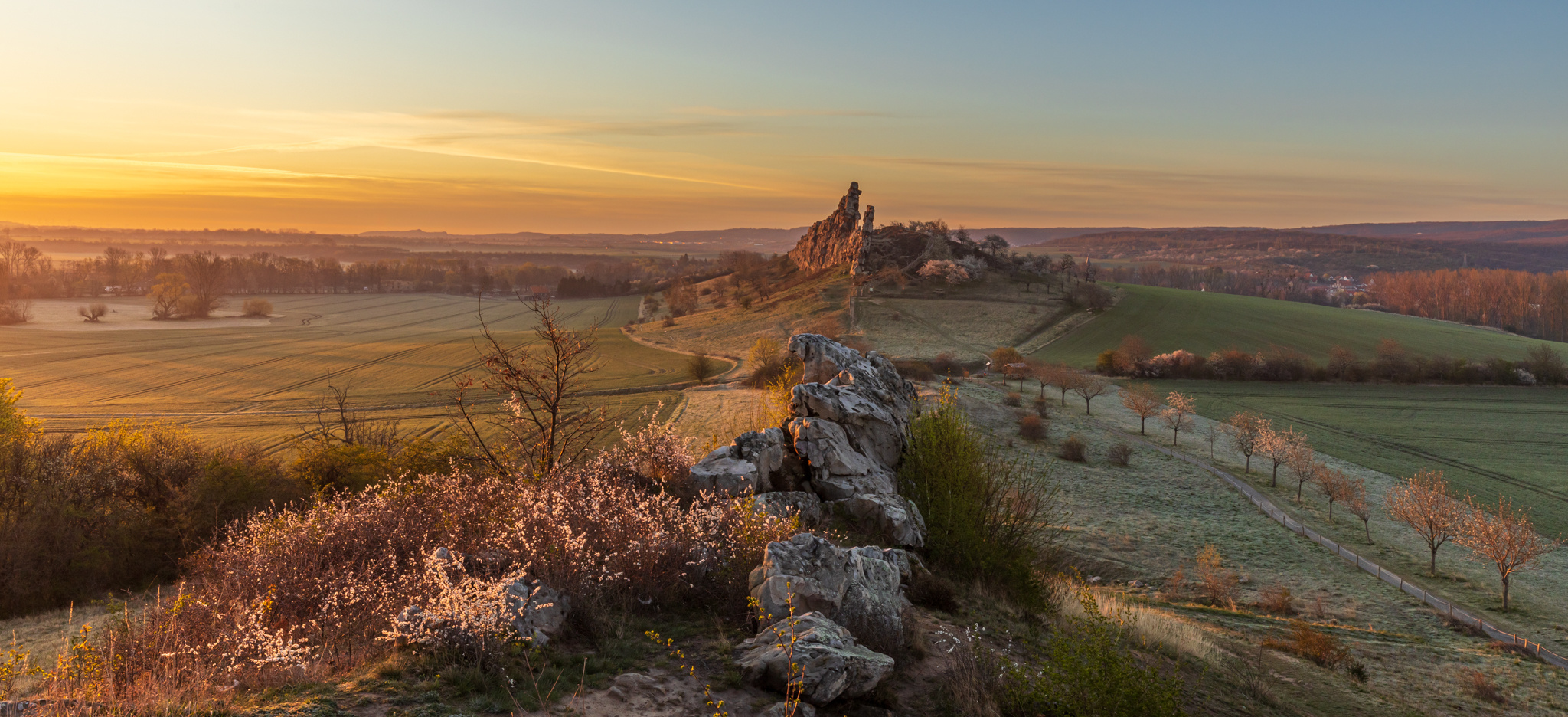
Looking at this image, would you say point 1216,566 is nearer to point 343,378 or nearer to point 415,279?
point 343,378

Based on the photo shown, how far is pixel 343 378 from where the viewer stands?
77.8 meters

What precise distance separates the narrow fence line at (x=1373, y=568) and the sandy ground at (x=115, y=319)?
136 metres

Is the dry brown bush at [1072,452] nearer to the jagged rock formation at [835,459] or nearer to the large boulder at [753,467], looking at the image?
the jagged rock formation at [835,459]

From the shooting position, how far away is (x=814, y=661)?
7578 millimetres

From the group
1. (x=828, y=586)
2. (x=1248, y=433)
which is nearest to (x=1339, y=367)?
(x=1248, y=433)

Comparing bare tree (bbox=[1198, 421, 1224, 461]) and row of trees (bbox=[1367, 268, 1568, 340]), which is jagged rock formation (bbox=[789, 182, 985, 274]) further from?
row of trees (bbox=[1367, 268, 1568, 340])

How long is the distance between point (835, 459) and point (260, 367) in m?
92.3

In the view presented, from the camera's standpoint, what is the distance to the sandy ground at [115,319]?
106625mm

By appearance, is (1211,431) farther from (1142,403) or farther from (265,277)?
(265,277)

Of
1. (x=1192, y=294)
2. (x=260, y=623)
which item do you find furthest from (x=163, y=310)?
(x=1192, y=294)

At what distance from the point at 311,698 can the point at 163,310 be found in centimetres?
15502

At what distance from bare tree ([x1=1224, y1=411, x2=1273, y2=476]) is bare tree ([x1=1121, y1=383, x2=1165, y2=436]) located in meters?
6.18

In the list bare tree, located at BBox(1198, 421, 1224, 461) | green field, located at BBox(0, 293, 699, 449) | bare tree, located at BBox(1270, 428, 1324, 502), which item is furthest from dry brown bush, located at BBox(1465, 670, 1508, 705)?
green field, located at BBox(0, 293, 699, 449)

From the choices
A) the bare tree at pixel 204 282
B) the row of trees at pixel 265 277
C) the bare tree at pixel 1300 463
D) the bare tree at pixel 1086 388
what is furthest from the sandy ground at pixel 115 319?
the bare tree at pixel 1300 463
